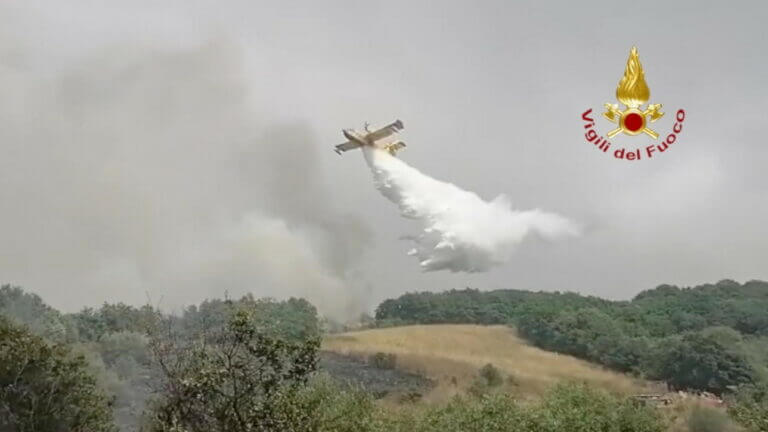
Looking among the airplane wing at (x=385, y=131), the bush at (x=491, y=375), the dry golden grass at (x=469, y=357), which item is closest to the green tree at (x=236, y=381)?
the airplane wing at (x=385, y=131)

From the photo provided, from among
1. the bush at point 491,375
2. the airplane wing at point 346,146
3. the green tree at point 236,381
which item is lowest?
the green tree at point 236,381

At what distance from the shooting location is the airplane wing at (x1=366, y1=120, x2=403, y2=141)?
4522 centimetres

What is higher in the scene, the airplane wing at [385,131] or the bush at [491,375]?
the airplane wing at [385,131]

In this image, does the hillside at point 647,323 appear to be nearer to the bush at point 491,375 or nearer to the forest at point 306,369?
the forest at point 306,369

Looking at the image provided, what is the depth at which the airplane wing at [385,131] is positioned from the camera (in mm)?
45219

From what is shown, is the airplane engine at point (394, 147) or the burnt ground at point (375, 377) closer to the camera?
the airplane engine at point (394, 147)

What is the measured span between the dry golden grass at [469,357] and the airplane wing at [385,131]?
25.3 m

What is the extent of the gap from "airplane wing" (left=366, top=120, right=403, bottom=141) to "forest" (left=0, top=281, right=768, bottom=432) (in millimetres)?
11308

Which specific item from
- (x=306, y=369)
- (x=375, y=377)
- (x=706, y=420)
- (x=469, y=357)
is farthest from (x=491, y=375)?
(x=306, y=369)

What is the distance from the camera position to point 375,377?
8738cm

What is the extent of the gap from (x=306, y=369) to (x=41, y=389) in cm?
3161

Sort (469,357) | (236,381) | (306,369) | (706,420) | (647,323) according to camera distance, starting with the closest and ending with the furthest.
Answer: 1. (236,381)
2. (306,369)
3. (706,420)
4. (469,357)
5. (647,323)

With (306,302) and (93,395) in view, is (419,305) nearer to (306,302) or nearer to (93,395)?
(306,302)

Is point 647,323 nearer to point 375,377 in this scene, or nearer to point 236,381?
point 375,377
